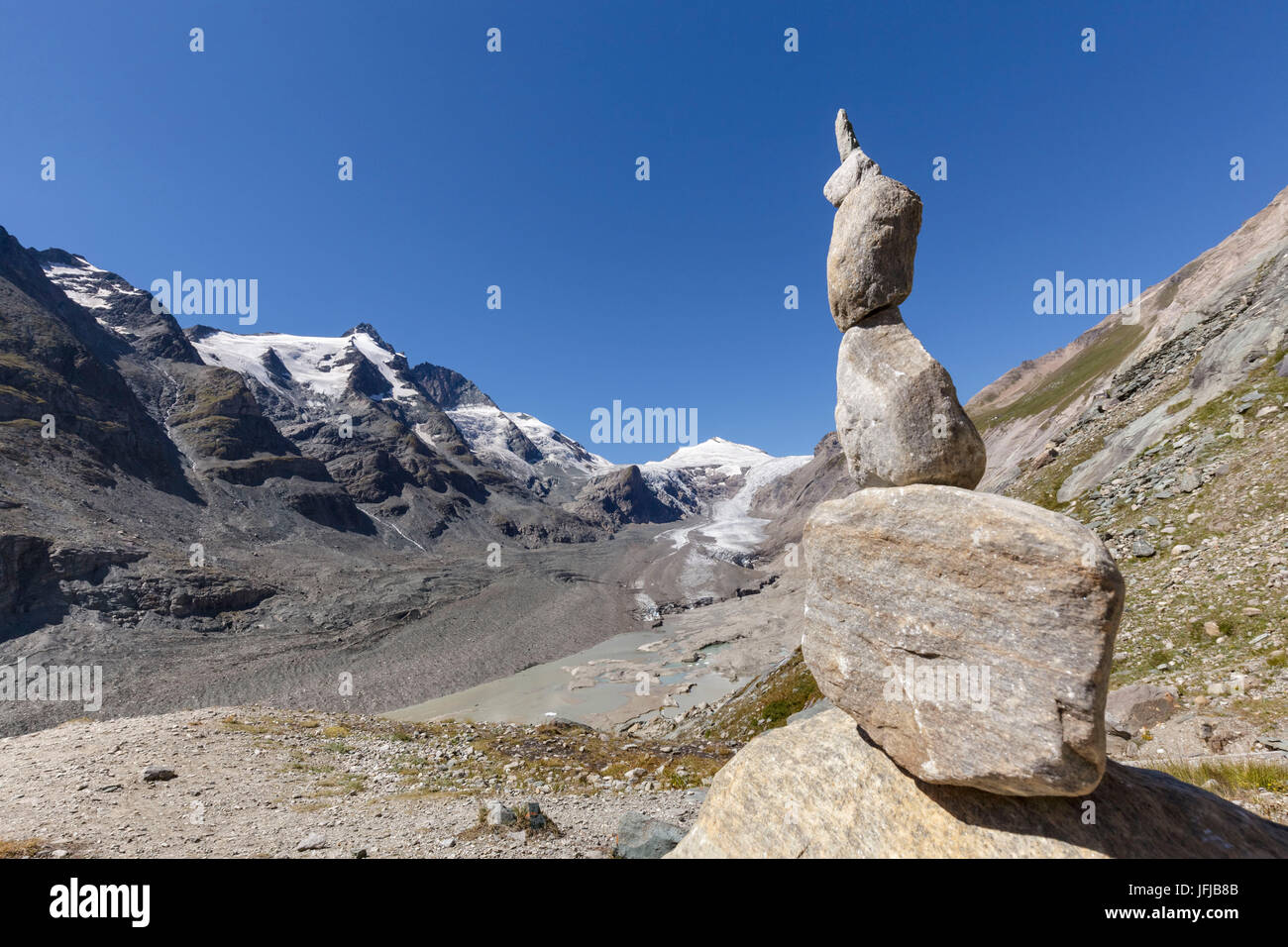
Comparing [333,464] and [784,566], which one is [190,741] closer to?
[784,566]

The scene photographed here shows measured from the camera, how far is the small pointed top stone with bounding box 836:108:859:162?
7.85m

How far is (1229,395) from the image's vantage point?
2102 cm

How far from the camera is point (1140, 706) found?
1120 centimetres

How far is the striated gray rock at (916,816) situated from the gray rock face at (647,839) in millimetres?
2607

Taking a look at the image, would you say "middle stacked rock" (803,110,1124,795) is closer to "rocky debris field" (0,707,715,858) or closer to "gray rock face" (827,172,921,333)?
"gray rock face" (827,172,921,333)


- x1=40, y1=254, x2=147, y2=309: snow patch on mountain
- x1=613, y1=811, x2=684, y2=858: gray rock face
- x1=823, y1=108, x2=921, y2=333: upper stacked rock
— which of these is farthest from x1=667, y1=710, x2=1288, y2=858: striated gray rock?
x1=40, y1=254, x2=147, y2=309: snow patch on mountain

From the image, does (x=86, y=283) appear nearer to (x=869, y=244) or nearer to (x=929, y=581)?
(x=869, y=244)

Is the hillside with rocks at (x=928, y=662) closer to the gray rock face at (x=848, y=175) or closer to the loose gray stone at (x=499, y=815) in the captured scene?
the gray rock face at (x=848, y=175)

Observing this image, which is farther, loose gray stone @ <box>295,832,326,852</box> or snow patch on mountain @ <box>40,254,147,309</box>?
snow patch on mountain @ <box>40,254,147,309</box>

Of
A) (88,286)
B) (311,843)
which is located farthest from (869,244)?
(88,286)

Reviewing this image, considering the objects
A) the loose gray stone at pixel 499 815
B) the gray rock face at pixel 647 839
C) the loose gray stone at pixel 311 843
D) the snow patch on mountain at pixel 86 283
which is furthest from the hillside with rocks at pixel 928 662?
Answer: the snow patch on mountain at pixel 86 283

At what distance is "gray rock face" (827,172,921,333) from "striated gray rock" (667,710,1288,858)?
5986 millimetres
